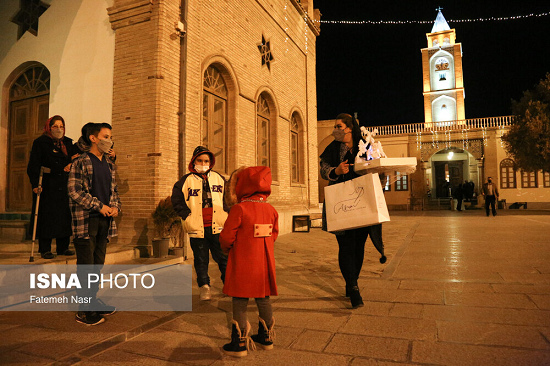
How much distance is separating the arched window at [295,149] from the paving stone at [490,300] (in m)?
9.22

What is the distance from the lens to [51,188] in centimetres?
502

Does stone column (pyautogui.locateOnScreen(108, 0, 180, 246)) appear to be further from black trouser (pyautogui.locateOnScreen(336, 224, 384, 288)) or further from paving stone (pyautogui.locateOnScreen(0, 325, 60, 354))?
black trouser (pyautogui.locateOnScreen(336, 224, 384, 288))

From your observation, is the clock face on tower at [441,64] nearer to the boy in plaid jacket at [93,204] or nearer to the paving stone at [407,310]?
the paving stone at [407,310]

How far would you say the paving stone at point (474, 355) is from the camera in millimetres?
2371

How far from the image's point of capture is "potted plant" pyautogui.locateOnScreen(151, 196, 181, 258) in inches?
237

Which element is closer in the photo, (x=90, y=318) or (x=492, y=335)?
(x=492, y=335)

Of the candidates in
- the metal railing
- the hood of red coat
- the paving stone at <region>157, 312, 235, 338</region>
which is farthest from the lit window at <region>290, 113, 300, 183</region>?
the metal railing

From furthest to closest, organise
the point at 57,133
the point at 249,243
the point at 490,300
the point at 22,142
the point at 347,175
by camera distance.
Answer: the point at 22,142 < the point at 57,133 < the point at 347,175 < the point at 490,300 < the point at 249,243

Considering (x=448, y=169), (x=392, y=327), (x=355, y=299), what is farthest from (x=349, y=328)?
(x=448, y=169)

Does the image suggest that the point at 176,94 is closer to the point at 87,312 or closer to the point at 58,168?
the point at 58,168

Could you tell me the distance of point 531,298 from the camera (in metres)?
3.83

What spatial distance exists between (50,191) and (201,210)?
2.35 meters

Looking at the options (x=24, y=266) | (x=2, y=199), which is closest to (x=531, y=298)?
(x=24, y=266)

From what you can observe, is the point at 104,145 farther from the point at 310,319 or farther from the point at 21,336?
the point at 310,319
